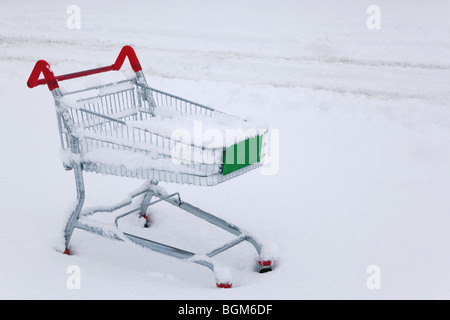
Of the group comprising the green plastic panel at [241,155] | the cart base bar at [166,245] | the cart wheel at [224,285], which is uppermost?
the green plastic panel at [241,155]

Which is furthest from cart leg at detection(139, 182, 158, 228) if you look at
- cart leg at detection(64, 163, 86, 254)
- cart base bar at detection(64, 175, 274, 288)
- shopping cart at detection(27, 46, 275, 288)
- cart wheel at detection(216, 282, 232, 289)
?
cart wheel at detection(216, 282, 232, 289)

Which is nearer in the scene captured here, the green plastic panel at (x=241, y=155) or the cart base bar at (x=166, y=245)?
the green plastic panel at (x=241, y=155)

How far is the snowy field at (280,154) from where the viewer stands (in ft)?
11.0

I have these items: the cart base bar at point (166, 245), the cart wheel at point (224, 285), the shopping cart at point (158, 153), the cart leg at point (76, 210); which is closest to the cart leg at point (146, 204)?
the cart base bar at point (166, 245)

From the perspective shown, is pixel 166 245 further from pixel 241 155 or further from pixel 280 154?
pixel 280 154

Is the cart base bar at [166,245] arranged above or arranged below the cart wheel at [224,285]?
above

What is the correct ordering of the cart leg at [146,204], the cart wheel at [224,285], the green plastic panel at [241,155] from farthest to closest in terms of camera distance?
the cart leg at [146,204] < the cart wheel at [224,285] < the green plastic panel at [241,155]

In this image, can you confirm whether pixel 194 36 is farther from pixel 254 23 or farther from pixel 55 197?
pixel 55 197

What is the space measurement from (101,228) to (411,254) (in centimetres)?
173

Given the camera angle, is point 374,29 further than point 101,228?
Yes

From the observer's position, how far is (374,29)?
838 centimetres

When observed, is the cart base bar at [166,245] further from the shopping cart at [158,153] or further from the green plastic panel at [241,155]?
the green plastic panel at [241,155]

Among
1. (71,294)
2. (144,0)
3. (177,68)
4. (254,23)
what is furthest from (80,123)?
(144,0)

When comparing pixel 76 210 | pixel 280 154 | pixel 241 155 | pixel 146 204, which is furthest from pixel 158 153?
pixel 280 154
